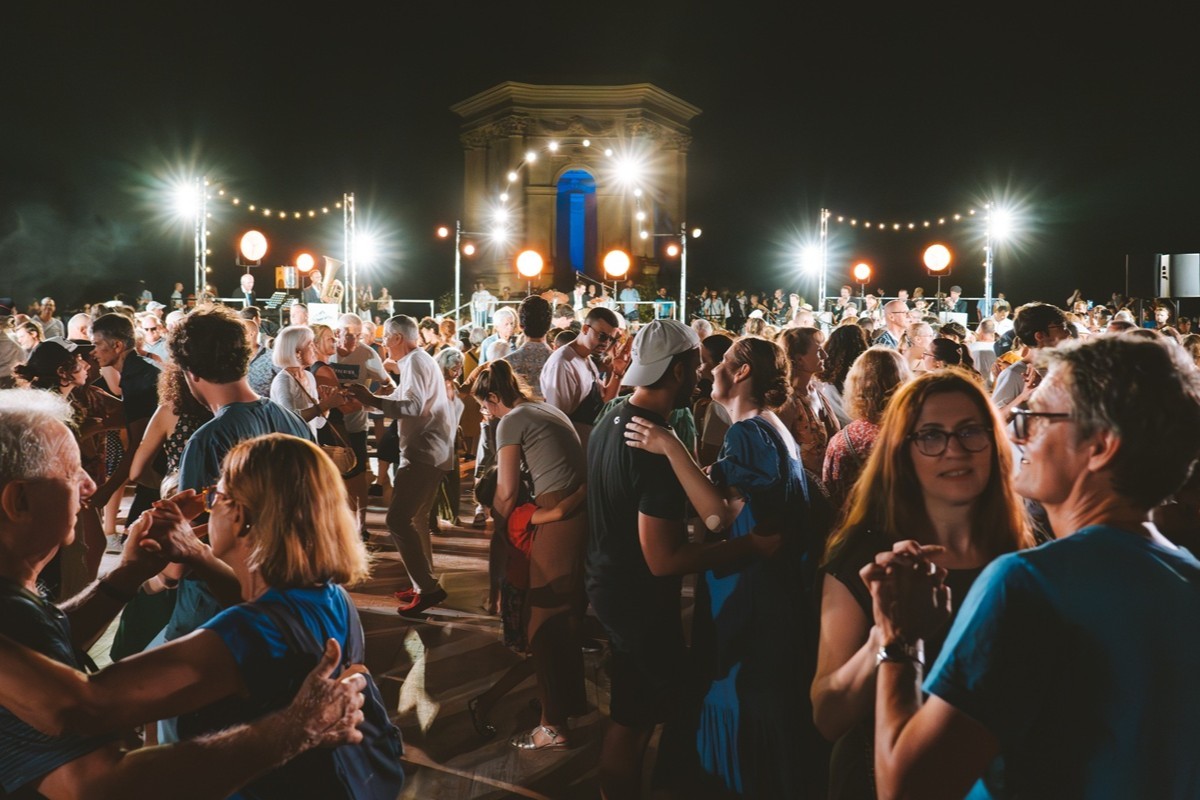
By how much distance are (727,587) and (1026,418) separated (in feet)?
5.58

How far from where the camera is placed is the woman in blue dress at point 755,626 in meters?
2.87

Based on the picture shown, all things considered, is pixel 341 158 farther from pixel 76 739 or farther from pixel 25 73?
pixel 76 739

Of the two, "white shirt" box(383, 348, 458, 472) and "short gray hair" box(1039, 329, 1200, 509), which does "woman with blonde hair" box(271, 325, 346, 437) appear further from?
"short gray hair" box(1039, 329, 1200, 509)

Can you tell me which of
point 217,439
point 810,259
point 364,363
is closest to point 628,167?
point 810,259

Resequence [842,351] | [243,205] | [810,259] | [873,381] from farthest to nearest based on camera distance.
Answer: [810,259] < [243,205] < [842,351] < [873,381]

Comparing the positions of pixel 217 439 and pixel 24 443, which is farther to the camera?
pixel 217 439

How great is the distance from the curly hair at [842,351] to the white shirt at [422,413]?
113 inches

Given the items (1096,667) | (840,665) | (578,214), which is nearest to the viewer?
(1096,667)

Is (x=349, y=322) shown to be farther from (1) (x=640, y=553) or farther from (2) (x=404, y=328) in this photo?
(1) (x=640, y=553)

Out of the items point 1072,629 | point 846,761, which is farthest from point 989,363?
point 1072,629

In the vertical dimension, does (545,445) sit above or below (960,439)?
below

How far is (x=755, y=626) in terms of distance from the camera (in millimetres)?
2998

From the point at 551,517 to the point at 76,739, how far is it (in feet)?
10.1

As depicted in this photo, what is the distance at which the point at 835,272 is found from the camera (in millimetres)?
40781
